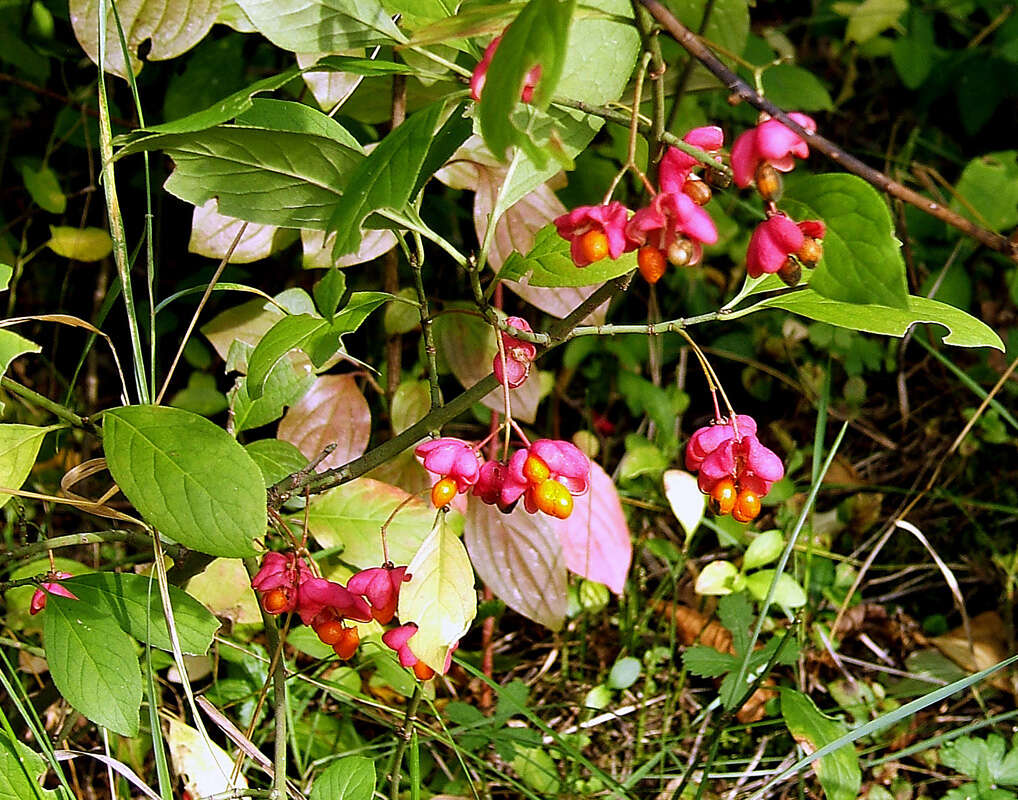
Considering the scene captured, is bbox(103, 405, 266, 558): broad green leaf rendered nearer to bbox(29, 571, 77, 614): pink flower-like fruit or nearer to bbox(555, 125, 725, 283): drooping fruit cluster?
bbox(29, 571, 77, 614): pink flower-like fruit

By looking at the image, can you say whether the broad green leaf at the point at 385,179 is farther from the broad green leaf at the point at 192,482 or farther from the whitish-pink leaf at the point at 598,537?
the whitish-pink leaf at the point at 598,537

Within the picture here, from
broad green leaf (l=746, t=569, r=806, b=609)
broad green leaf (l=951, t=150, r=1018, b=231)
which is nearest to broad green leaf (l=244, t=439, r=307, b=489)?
broad green leaf (l=746, t=569, r=806, b=609)

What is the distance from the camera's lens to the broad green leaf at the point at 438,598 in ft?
2.74

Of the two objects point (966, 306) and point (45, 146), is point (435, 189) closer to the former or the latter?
point (45, 146)

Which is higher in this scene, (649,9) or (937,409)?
(649,9)

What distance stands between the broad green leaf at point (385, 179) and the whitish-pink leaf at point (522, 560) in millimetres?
636

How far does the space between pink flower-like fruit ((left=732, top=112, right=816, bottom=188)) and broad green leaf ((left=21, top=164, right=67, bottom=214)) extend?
129 centimetres

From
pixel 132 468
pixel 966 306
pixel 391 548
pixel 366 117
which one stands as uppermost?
pixel 366 117

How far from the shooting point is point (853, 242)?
0.62m

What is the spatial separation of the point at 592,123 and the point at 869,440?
1370 millimetres

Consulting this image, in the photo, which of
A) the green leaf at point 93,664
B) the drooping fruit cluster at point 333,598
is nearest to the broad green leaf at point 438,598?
the drooping fruit cluster at point 333,598

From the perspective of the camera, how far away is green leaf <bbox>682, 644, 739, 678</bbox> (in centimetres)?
121

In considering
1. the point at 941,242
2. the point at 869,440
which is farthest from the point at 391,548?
the point at 941,242

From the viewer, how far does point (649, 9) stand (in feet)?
1.98
